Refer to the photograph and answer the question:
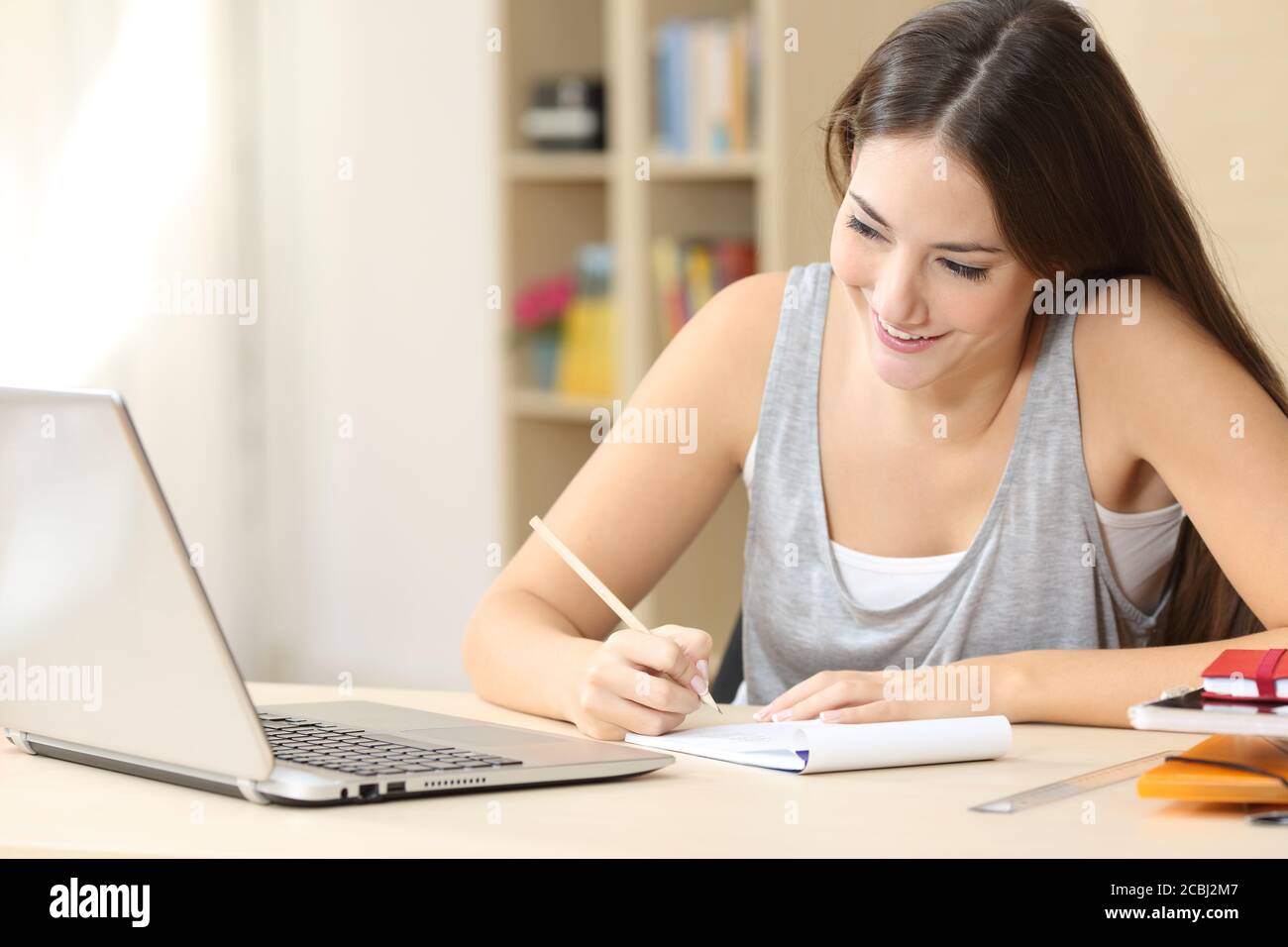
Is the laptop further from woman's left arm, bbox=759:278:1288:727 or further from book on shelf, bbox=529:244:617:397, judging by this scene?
book on shelf, bbox=529:244:617:397

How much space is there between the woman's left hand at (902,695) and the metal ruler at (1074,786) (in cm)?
16

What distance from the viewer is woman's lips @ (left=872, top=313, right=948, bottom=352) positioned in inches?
55.1

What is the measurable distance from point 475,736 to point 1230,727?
50 centimetres

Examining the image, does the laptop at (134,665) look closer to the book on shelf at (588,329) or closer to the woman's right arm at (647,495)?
the woman's right arm at (647,495)

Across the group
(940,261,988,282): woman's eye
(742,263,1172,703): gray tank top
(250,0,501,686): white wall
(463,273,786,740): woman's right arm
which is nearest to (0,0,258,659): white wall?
(250,0,501,686): white wall

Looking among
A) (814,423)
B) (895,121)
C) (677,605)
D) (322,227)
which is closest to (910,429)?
(814,423)

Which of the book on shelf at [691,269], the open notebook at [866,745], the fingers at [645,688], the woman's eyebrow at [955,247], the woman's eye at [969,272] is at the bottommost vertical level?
the open notebook at [866,745]

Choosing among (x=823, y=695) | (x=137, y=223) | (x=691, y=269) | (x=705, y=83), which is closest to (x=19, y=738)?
(x=823, y=695)

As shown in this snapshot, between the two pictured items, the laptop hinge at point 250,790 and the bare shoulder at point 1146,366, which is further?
the bare shoulder at point 1146,366

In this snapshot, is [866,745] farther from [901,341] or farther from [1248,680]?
[901,341]

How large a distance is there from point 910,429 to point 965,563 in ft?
0.49

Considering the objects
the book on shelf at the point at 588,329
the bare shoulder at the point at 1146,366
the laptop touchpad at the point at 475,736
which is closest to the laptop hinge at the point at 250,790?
the laptop touchpad at the point at 475,736

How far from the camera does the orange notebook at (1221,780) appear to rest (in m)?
0.87

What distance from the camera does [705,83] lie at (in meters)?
3.07
